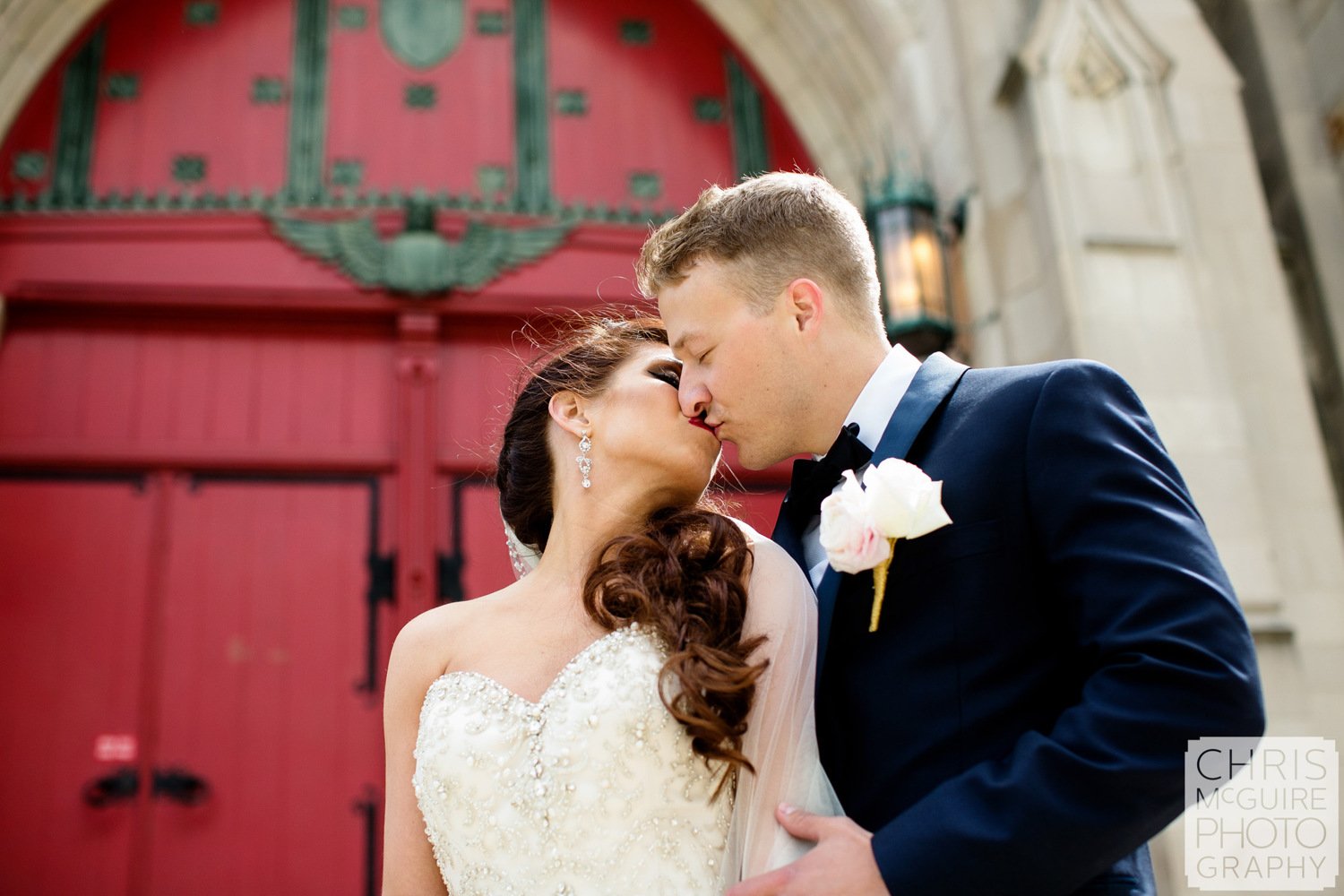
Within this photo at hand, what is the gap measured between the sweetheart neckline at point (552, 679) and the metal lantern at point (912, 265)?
113 inches

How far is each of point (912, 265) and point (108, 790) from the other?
399cm

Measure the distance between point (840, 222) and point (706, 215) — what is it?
266mm

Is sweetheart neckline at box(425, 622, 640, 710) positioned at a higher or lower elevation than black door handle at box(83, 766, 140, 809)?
higher

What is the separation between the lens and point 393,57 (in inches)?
239

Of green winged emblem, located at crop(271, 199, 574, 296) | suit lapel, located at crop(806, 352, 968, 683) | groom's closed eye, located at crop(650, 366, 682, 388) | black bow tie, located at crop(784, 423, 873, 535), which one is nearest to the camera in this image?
suit lapel, located at crop(806, 352, 968, 683)

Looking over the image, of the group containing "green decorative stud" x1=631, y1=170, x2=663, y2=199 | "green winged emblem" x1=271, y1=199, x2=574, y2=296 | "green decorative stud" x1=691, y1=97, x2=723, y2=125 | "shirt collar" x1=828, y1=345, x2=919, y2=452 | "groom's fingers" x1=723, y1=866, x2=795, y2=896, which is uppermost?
"green decorative stud" x1=691, y1=97, x2=723, y2=125

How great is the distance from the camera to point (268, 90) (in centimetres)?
593

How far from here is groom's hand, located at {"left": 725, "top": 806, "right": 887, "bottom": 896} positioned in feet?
5.23

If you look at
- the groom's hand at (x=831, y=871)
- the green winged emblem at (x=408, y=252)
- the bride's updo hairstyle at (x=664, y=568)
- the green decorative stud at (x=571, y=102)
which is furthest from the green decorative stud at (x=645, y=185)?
the groom's hand at (x=831, y=871)

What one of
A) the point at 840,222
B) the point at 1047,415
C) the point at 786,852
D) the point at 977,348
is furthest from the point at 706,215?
the point at 977,348

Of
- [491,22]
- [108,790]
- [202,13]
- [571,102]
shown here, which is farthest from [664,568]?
[202,13]

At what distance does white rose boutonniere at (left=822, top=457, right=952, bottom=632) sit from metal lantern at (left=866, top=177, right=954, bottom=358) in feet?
10.4

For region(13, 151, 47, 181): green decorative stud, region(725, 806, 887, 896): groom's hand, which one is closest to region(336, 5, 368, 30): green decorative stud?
region(13, 151, 47, 181): green decorative stud

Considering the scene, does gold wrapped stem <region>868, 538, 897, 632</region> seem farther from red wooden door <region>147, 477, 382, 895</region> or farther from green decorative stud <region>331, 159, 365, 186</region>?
green decorative stud <region>331, 159, 365, 186</region>
